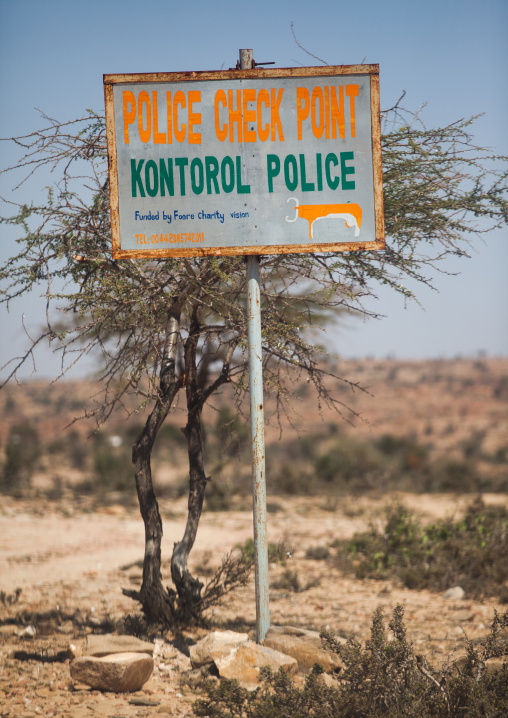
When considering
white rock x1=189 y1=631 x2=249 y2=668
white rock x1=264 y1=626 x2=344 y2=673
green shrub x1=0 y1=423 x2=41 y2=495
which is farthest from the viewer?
green shrub x1=0 y1=423 x2=41 y2=495

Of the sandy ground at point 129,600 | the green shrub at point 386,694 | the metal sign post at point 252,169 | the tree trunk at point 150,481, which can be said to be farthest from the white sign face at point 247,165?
the sandy ground at point 129,600

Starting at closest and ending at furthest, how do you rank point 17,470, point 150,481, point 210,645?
point 210,645 < point 150,481 < point 17,470

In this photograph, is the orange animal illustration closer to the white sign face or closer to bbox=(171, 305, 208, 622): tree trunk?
the white sign face

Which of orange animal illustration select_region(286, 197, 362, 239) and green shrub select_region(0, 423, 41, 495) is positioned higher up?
orange animal illustration select_region(286, 197, 362, 239)

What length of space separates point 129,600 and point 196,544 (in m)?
3.24

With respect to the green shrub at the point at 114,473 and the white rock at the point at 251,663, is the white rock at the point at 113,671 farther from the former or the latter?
the green shrub at the point at 114,473

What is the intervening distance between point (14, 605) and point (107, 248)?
13.7 feet

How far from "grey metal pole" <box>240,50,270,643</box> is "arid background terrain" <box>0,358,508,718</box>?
527mm

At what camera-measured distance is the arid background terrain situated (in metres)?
5.43

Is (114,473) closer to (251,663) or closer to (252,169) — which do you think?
(251,663)

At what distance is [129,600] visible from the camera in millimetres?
7699

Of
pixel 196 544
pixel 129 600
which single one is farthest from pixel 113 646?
pixel 196 544

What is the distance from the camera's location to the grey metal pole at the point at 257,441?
16.5ft

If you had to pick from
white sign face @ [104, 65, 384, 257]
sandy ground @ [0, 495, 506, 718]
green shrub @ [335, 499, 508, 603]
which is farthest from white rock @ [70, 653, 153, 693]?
green shrub @ [335, 499, 508, 603]
